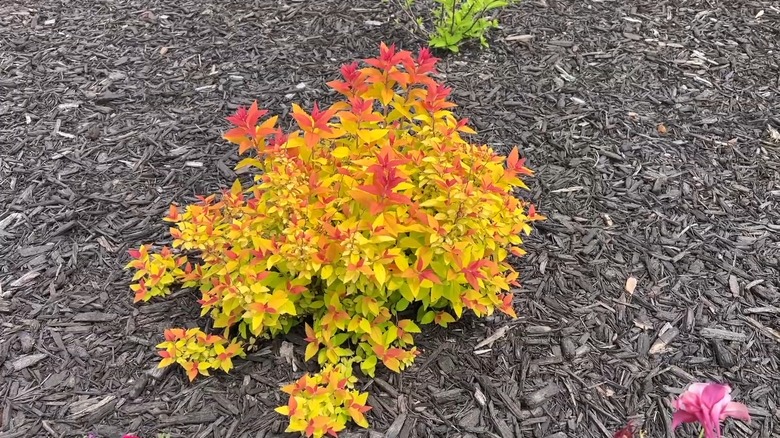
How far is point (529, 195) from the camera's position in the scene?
10.2 feet

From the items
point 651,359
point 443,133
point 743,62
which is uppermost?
point 443,133

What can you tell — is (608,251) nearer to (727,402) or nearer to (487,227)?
(487,227)

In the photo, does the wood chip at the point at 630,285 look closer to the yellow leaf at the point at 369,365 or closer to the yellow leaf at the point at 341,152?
the yellow leaf at the point at 369,365

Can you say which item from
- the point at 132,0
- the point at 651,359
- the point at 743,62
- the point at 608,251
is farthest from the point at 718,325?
the point at 132,0

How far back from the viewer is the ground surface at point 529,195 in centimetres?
227

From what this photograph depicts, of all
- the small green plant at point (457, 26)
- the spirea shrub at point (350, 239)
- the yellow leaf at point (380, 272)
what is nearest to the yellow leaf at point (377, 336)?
the spirea shrub at point (350, 239)

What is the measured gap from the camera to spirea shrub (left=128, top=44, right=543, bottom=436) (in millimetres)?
2039

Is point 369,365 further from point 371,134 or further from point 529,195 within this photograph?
point 529,195

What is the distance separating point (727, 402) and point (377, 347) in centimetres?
122

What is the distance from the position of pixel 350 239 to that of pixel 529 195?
4.64ft

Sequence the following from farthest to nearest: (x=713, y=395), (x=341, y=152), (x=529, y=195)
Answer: (x=529, y=195) → (x=341, y=152) → (x=713, y=395)

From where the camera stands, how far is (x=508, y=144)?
339 centimetres

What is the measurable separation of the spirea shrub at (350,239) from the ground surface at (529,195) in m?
0.19

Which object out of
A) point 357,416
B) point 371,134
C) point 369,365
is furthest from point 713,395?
point 371,134
